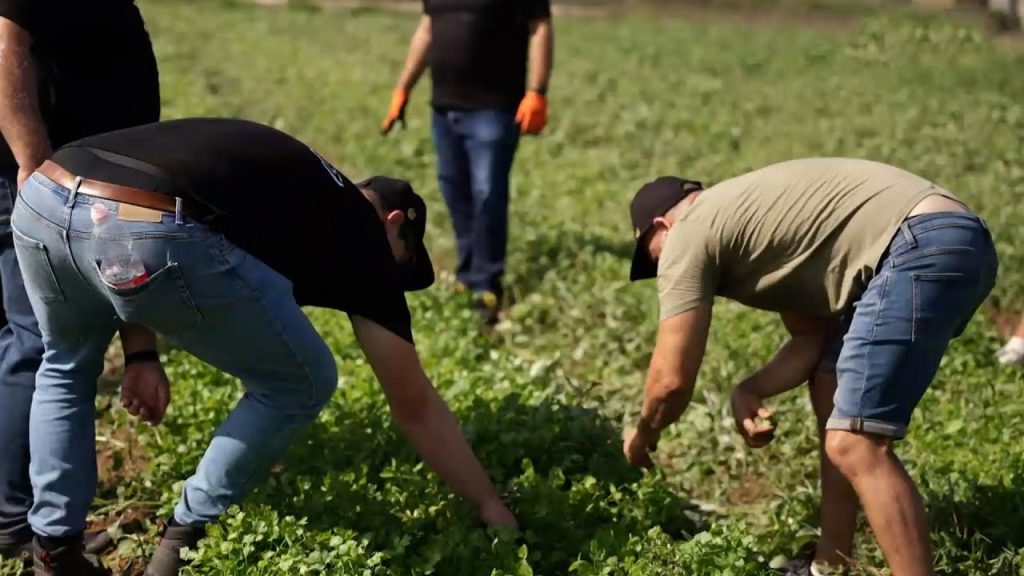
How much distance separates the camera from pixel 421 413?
11.4ft

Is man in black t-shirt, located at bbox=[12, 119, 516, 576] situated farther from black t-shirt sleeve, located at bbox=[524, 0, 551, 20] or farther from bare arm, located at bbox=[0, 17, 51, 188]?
black t-shirt sleeve, located at bbox=[524, 0, 551, 20]

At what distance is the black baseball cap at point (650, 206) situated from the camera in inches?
145

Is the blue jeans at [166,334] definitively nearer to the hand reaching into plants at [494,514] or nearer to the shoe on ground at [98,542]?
the shoe on ground at [98,542]

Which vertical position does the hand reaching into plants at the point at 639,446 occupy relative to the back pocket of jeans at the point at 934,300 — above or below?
below

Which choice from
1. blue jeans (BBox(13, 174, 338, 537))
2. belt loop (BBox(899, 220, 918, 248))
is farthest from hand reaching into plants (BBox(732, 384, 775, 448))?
blue jeans (BBox(13, 174, 338, 537))

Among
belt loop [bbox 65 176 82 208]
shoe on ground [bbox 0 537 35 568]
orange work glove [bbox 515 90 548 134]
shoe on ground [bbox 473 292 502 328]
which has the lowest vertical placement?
shoe on ground [bbox 473 292 502 328]

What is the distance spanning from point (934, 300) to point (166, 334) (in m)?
1.97

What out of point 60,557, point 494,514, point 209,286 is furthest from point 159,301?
point 494,514

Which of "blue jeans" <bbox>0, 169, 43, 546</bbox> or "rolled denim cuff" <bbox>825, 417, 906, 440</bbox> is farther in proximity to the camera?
"blue jeans" <bbox>0, 169, 43, 546</bbox>

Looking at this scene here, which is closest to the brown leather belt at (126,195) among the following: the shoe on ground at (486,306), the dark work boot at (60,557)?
the dark work boot at (60,557)

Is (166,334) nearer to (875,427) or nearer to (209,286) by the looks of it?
(209,286)

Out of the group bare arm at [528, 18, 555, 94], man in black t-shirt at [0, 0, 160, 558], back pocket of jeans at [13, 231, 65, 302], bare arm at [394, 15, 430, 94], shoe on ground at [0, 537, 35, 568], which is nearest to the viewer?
back pocket of jeans at [13, 231, 65, 302]

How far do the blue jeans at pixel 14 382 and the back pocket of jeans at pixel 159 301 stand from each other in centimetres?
75

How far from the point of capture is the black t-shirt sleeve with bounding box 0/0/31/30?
3326mm
